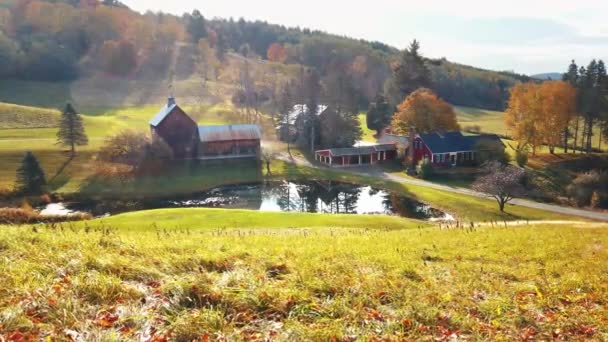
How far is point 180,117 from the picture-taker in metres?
51.6

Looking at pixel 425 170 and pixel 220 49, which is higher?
pixel 220 49

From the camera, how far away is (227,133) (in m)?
53.1

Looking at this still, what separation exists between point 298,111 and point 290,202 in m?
25.3

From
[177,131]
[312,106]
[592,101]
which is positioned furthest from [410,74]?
[177,131]

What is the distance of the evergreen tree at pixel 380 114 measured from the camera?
69.4 metres

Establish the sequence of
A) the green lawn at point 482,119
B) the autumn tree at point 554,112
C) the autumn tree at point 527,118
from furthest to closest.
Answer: the green lawn at point 482,119 → the autumn tree at point 527,118 → the autumn tree at point 554,112

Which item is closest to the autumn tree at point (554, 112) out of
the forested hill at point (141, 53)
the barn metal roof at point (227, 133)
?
the forested hill at point (141, 53)

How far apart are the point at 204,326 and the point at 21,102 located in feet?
258

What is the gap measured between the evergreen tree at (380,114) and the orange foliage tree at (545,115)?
19809 millimetres

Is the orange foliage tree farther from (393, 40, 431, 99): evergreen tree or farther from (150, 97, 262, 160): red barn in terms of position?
(150, 97, 262, 160): red barn

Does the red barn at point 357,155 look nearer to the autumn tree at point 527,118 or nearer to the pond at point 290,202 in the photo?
the pond at point 290,202

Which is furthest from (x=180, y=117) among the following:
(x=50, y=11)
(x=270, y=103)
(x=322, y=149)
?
(x=50, y=11)

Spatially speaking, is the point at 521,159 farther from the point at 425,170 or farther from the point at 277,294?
the point at 277,294

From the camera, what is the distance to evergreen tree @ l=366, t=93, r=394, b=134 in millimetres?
69375
